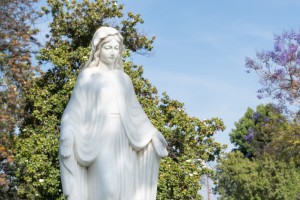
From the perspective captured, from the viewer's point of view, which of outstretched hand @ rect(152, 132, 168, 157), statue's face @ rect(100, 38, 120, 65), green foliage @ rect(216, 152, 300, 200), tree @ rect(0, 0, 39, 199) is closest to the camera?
outstretched hand @ rect(152, 132, 168, 157)

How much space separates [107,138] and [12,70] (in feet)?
30.5

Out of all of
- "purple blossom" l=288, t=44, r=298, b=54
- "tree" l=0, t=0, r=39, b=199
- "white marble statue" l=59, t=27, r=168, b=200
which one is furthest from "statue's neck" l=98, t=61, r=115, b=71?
"purple blossom" l=288, t=44, r=298, b=54

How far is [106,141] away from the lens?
6836mm

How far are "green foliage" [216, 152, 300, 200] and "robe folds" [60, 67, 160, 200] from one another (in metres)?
21.9

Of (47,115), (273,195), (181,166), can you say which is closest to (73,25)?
(47,115)

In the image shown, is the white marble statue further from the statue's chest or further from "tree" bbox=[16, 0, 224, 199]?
"tree" bbox=[16, 0, 224, 199]

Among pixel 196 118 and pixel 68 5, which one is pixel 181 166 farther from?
pixel 68 5

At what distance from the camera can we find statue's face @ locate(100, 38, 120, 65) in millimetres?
7113

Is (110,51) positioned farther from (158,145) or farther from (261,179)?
(261,179)

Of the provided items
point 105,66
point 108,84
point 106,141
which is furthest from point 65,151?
point 105,66

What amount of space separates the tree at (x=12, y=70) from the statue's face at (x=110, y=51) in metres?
8.10

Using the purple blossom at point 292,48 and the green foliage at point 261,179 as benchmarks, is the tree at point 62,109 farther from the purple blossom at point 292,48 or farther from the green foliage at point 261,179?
the green foliage at point 261,179

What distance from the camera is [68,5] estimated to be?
17359mm

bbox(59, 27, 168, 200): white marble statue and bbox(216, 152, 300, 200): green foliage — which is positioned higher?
bbox(216, 152, 300, 200): green foliage
